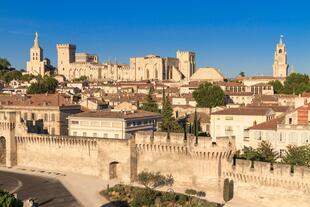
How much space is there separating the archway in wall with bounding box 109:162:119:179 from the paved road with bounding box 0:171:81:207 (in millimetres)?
4618

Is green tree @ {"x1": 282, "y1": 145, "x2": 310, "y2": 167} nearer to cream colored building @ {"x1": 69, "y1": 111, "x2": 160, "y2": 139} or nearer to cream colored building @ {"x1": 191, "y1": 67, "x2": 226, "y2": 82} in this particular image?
cream colored building @ {"x1": 69, "y1": 111, "x2": 160, "y2": 139}

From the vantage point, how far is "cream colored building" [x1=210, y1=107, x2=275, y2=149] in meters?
52.9

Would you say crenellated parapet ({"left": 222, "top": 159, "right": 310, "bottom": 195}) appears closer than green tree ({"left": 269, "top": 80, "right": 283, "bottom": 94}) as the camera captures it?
Yes

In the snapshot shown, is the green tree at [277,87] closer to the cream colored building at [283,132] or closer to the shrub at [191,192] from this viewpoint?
the cream colored building at [283,132]

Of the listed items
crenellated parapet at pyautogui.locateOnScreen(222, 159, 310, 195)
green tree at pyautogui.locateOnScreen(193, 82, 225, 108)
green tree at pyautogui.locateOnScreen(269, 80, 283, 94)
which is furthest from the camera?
green tree at pyautogui.locateOnScreen(269, 80, 283, 94)

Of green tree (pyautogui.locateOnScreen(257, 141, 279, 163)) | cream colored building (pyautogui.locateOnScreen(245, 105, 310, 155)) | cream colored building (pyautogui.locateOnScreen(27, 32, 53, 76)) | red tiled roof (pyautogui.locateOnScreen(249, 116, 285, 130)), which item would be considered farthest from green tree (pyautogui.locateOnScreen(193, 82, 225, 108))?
cream colored building (pyautogui.locateOnScreen(27, 32, 53, 76))

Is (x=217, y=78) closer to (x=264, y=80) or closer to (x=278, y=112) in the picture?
(x=264, y=80)

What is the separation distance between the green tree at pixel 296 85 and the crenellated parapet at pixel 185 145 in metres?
60.2

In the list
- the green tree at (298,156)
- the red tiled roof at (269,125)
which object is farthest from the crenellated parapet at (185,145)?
the red tiled roof at (269,125)

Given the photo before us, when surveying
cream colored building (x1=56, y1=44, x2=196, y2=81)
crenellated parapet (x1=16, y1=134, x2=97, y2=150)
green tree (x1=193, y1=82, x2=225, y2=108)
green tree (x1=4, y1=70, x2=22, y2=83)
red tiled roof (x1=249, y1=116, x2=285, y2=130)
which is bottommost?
crenellated parapet (x1=16, y1=134, x2=97, y2=150)

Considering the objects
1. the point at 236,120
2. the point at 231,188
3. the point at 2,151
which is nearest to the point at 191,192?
the point at 231,188

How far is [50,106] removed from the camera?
61.6 metres

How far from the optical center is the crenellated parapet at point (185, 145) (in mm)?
40219

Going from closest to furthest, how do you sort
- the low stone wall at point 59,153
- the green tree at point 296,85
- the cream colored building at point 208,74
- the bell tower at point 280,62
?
the low stone wall at point 59,153 → the green tree at point 296,85 → the cream colored building at point 208,74 → the bell tower at point 280,62
